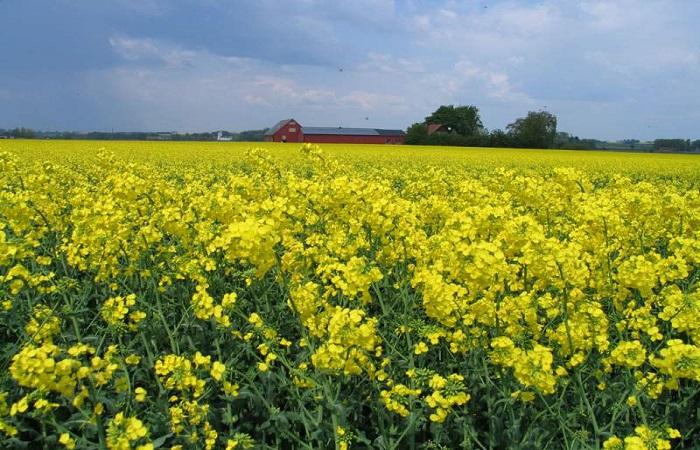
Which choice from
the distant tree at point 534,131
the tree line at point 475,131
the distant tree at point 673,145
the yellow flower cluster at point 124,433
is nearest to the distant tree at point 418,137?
the tree line at point 475,131

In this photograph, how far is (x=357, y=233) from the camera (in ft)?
14.9

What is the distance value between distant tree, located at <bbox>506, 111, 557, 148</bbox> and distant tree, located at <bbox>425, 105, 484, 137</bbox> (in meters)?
14.9

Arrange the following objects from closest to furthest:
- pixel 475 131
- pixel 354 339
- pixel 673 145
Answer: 1. pixel 354 339
2. pixel 673 145
3. pixel 475 131

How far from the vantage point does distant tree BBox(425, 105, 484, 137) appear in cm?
9740

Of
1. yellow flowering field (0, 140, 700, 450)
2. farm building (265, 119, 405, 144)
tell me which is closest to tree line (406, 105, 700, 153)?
farm building (265, 119, 405, 144)

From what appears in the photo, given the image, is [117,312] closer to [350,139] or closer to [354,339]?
[354,339]

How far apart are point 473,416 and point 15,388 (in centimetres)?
310

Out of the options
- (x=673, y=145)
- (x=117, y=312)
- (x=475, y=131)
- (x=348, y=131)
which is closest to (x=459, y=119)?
(x=475, y=131)

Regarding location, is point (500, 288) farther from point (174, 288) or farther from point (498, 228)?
point (174, 288)

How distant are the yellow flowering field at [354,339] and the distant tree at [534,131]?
64.6m

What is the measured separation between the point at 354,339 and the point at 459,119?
99875 millimetres

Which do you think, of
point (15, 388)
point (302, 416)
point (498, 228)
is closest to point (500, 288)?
point (498, 228)

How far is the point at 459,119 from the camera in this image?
9831cm

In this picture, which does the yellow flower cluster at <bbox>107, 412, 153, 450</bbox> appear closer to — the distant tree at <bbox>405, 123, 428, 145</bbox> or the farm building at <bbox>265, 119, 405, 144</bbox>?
the distant tree at <bbox>405, 123, 428, 145</bbox>
